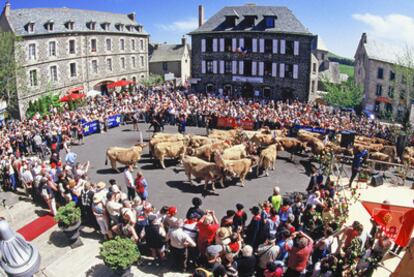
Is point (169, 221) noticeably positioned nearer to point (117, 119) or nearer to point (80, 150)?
point (80, 150)

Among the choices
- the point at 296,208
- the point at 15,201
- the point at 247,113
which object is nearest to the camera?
the point at 296,208

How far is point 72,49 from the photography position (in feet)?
126

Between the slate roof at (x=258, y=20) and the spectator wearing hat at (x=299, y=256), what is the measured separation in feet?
103

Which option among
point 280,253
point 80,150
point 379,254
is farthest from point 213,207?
point 80,150

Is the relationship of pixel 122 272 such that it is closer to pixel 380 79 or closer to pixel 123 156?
pixel 123 156

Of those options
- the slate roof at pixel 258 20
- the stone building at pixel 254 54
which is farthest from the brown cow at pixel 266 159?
the slate roof at pixel 258 20

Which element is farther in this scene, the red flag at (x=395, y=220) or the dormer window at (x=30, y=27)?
the dormer window at (x=30, y=27)

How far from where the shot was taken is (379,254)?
8281mm

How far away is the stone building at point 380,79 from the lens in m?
40.5

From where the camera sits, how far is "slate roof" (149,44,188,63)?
5906 centimetres

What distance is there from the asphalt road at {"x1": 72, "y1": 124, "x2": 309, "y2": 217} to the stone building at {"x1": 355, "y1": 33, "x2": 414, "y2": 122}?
89.4 ft

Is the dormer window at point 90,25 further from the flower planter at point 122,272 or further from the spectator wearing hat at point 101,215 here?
the flower planter at point 122,272

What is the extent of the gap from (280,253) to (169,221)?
278cm

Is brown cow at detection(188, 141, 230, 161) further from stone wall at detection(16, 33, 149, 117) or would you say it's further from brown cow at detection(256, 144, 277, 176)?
stone wall at detection(16, 33, 149, 117)
